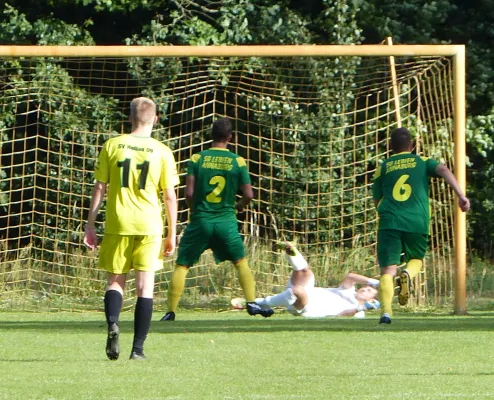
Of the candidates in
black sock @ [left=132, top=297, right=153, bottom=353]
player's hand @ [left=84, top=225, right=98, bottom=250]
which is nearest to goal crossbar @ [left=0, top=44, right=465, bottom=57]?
player's hand @ [left=84, top=225, right=98, bottom=250]

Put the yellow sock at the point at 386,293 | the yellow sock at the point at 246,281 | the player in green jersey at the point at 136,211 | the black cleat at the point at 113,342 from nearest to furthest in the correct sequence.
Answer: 1. the black cleat at the point at 113,342
2. the player in green jersey at the point at 136,211
3. the yellow sock at the point at 386,293
4. the yellow sock at the point at 246,281

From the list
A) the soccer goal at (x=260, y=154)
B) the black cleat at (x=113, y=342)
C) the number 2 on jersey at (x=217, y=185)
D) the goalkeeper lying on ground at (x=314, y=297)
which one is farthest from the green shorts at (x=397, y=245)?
the black cleat at (x=113, y=342)

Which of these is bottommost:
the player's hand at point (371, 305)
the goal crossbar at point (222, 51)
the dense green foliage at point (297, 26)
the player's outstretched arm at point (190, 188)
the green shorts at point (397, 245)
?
the player's hand at point (371, 305)

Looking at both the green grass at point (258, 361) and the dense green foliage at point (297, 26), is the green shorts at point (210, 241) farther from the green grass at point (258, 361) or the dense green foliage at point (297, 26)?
the dense green foliage at point (297, 26)

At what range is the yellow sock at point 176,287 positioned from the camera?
458 inches

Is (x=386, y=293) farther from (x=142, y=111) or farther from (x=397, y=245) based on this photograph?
(x=142, y=111)

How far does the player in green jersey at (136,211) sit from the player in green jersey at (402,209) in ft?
11.7

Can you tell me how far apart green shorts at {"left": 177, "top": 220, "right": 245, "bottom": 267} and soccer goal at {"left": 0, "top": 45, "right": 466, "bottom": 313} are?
8.56 ft

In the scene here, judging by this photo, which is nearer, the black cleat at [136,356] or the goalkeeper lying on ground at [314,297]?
the black cleat at [136,356]

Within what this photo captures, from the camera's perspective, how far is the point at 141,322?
7.91 metres

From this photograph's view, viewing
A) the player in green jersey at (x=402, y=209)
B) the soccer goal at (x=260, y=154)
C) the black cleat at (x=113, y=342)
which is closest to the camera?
the black cleat at (x=113, y=342)

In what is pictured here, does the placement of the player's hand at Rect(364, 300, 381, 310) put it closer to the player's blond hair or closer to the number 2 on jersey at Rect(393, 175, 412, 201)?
the number 2 on jersey at Rect(393, 175, 412, 201)

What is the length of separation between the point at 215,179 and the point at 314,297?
1.48 metres

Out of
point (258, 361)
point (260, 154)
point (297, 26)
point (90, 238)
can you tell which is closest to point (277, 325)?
point (258, 361)
